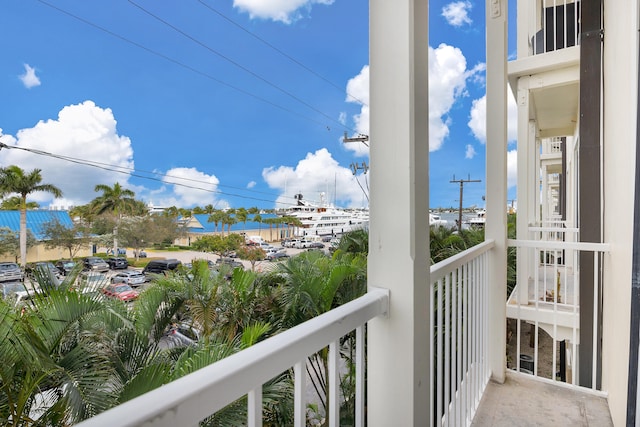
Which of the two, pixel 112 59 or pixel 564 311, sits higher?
pixel 112 59

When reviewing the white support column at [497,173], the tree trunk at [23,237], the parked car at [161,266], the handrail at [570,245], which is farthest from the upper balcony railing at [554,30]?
the tree trunk at [23,237]

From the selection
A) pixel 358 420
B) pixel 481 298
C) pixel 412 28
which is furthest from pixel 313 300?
pixel 412 28

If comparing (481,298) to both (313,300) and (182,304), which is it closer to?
(313,300)

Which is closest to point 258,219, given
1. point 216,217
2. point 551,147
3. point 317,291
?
point 216,217

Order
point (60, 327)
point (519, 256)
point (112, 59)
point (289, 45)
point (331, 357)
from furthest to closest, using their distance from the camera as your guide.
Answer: point (289, 45)
point (112, 59)
point (519, 256)
point (60, 327)
point (331, 357)

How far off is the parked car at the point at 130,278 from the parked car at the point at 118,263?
0.07m

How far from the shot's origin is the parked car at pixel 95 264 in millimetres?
2783

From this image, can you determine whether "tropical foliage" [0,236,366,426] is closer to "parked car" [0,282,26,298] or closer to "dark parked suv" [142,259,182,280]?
"parked car" [0,282,26,298]

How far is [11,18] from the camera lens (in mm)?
3365

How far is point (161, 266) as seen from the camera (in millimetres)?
4332

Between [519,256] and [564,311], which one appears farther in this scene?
[519,256]

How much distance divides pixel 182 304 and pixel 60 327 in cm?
148

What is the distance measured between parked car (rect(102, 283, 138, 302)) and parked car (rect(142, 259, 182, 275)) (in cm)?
85

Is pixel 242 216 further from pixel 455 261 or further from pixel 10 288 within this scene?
pixel 455 261
